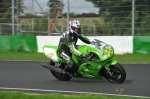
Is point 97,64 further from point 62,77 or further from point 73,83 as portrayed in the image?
point 62,77

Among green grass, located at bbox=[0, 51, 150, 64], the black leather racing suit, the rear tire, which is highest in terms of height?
the black leather racing suit

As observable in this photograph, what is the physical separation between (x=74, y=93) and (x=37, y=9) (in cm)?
1211

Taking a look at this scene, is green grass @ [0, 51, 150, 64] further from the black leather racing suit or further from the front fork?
the front fork

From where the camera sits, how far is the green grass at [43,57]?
1568 centimetres

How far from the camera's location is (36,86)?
970 cm

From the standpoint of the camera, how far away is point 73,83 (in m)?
10.2

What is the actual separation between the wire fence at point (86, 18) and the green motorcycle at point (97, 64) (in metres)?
8.27

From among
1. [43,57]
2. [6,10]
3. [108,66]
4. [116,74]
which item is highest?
[6,10]

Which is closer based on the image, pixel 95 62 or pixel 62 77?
pixel 95 62

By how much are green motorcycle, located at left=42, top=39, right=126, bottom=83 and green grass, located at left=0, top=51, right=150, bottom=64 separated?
5.54 metres

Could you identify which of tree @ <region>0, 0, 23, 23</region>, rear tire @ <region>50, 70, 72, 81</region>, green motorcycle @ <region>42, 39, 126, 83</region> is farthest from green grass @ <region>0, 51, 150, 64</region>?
green motorcycle @ <region>42, 39, 126, 83</region>

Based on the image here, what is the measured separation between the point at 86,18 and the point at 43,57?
10.9ft

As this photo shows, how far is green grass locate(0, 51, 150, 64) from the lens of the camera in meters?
15.7

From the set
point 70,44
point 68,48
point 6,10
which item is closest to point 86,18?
point 6,10
